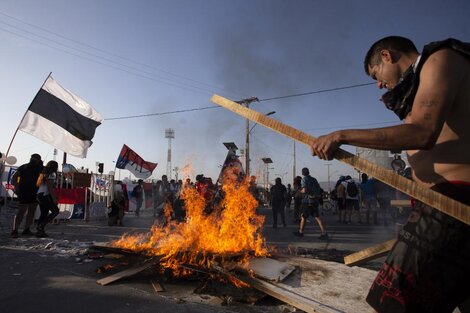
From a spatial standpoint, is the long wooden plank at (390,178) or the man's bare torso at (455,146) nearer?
the long wooden plank at (390,178)

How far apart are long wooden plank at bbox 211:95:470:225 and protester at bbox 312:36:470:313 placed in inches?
3.6

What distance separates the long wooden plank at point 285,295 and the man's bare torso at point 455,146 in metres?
2.29

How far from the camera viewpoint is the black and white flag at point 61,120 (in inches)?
392

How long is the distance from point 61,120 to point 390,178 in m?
10.9

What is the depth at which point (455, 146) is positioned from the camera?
1.74 metres

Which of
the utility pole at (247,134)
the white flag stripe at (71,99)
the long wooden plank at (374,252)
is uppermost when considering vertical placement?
the utility pole at (247,134)

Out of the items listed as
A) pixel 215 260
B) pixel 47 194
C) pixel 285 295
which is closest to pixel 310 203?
pixel 215 260

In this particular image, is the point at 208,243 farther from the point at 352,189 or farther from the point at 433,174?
the point at 352,189

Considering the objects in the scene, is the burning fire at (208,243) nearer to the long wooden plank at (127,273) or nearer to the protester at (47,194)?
the long wooden plank at (127,273)

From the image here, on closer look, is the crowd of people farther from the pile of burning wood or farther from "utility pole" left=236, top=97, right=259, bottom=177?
"utility pole" left=236, top=97, right=259, bottom=177

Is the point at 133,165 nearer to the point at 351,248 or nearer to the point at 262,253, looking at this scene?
the point at 351,248

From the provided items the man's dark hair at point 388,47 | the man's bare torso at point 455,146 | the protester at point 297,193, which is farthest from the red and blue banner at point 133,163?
the man's bare torso at point 455,146

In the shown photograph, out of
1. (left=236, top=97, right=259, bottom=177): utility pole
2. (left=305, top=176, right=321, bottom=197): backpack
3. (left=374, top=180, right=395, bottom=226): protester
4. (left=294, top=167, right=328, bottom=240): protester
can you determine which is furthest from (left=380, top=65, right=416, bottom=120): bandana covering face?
(left=236, top=97, right=259, bottom=177): utility pole

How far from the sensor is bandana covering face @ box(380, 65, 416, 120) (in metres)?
1.90
